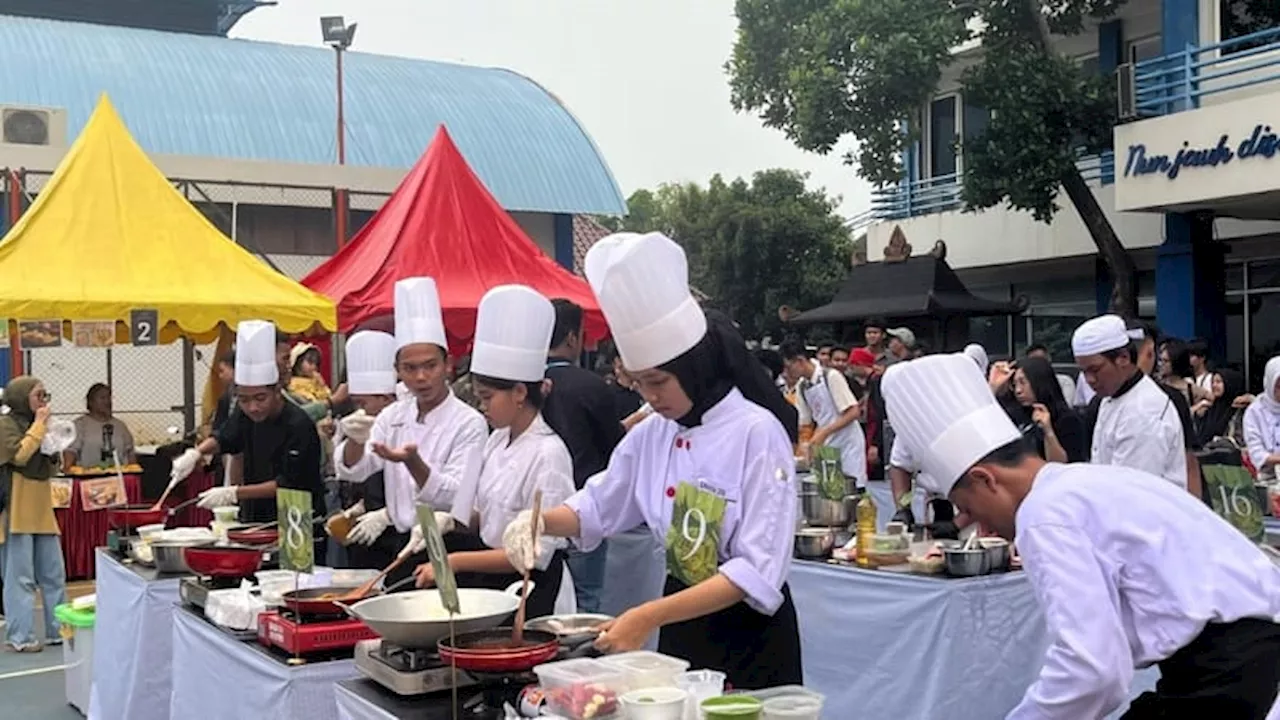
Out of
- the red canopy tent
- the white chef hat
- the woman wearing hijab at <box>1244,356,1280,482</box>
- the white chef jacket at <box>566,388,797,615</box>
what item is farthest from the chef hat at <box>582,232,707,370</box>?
the red canopy tent

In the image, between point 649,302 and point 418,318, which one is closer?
point 649,302

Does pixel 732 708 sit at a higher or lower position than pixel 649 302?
lower

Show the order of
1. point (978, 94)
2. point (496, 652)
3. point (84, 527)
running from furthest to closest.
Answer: point (978, 94) → point (84, 527) → point (496, 652)

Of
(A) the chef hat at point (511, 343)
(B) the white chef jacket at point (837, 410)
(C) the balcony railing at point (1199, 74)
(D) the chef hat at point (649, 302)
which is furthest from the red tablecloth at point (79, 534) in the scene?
(C) the balcony railing at point (1199, 74)

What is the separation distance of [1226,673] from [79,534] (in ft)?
21.6

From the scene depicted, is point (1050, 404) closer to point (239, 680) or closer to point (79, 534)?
point (239, 680)

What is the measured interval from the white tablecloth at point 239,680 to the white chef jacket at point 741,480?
0.78 metres

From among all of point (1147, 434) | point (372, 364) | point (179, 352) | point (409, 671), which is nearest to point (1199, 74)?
point (1147, 434)

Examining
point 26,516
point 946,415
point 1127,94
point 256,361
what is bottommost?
point 26,516

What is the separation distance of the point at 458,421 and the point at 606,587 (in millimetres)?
2235

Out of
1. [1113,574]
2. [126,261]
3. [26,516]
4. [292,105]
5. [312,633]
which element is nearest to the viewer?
[1113,574]

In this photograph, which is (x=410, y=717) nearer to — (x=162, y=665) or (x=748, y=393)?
(x=748, y=393)

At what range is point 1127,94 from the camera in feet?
33.5

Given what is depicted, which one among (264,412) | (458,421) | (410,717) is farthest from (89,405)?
(410,717)
